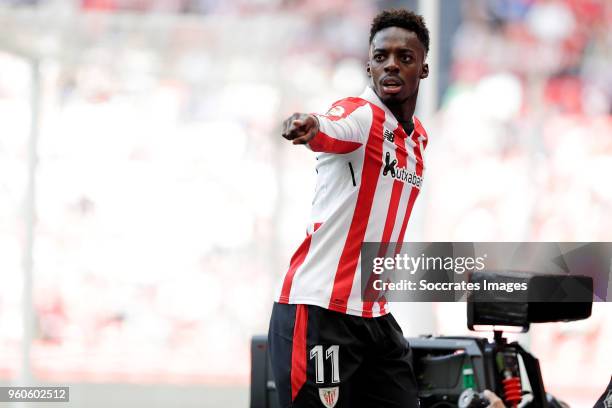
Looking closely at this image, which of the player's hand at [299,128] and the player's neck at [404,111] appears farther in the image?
the player's neck at [404,111]

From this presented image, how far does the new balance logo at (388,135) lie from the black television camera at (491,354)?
33.8 inches

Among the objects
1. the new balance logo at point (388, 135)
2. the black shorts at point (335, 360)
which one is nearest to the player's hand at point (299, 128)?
the new balance logo at point (388, 135)

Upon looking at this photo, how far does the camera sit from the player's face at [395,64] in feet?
10.5

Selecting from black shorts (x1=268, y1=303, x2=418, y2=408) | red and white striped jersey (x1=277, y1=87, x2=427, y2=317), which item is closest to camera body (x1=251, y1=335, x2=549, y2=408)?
black shorts (x1=268, y1=303, x2=418, y2=408)

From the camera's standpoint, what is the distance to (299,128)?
2.72m

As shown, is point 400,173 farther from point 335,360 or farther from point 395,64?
point 335,360

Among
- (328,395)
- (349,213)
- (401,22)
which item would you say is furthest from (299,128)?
(328,395)

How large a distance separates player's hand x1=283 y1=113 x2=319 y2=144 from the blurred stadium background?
3.67m

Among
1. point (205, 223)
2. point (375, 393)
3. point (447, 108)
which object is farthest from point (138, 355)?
point (375, 393)

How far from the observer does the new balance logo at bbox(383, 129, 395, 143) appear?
3138mm

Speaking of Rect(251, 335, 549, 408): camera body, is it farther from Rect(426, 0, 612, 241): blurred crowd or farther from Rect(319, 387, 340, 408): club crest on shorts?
Rect(426, 0, 612, 241): blurred crowd

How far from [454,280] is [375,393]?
3.19ft

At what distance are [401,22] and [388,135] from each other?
36cm

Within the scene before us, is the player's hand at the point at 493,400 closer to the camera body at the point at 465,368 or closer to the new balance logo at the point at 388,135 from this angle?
the camera body at the point at 465,368
